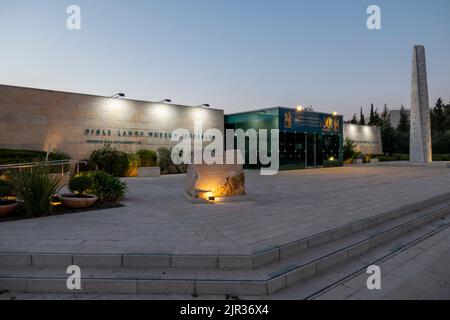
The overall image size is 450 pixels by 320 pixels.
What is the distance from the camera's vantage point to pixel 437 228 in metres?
5.74

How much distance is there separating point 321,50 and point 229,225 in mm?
14992

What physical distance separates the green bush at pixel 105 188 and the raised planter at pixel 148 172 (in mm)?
7050

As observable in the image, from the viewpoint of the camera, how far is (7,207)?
5.28 m

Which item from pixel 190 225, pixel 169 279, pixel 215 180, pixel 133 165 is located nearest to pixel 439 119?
pixel 133 165

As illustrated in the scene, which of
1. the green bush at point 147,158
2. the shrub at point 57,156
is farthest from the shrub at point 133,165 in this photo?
the shrub at point 57,156

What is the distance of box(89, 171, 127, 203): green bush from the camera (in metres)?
6.89

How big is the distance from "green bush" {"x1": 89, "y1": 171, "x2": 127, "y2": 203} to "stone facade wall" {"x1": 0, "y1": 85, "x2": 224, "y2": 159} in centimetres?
789

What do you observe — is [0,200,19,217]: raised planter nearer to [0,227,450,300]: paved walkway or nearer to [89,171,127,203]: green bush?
[89,171,127,203]: green bush

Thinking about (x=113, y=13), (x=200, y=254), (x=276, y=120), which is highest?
(x=113, y=13)

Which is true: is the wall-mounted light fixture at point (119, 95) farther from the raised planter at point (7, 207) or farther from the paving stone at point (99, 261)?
the paving stone at point (99, 261)

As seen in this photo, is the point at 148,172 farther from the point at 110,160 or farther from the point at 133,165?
the point at 110,160
